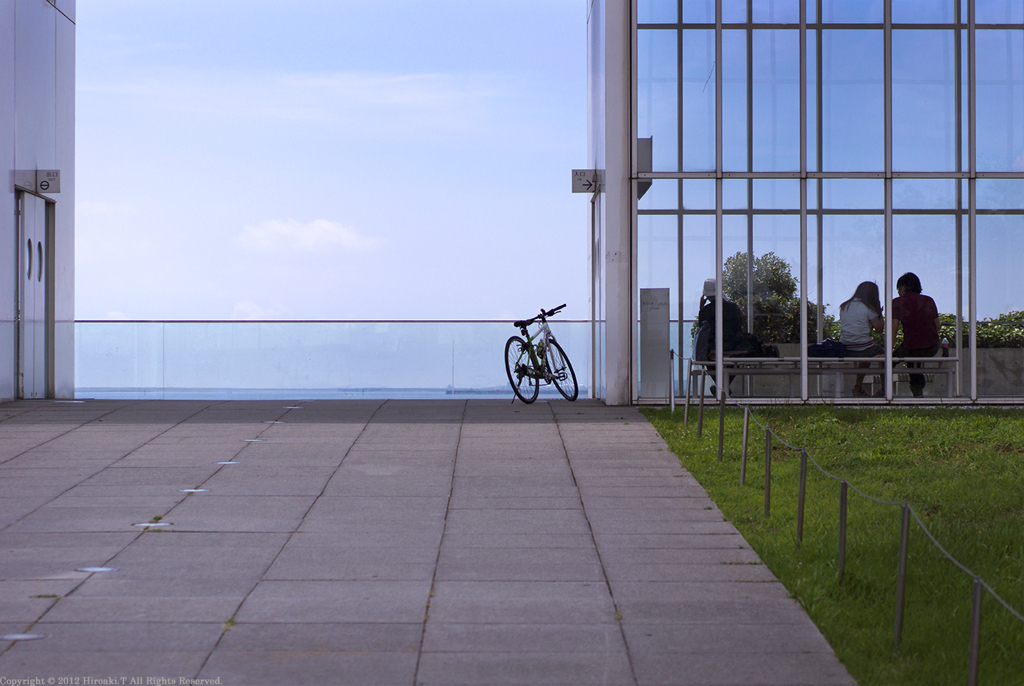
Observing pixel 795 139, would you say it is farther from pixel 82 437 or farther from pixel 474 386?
pixel 82 437

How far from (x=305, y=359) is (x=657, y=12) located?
7.11 metres

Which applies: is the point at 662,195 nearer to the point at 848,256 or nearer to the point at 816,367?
the point at 848,256

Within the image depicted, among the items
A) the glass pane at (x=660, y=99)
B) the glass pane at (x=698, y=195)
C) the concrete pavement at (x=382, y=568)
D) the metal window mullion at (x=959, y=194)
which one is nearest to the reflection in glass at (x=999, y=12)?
the metal window mullion at (x=959, y=194)

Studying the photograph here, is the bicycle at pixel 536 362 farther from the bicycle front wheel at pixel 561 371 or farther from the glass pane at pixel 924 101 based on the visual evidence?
the glass pane at pixel 924 101

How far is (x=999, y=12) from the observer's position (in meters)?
13.0

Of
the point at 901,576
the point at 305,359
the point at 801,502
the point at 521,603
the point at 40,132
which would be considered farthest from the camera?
the point at 305,359

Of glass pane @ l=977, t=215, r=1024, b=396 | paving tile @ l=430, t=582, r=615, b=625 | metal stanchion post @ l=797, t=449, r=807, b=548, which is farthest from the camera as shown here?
glass pane @ l=977, t=215, r=1024, b=396

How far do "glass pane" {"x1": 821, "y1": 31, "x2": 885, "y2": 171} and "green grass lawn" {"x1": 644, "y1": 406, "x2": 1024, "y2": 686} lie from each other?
345cm

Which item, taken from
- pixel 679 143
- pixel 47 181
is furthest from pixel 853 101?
pixel 47 181

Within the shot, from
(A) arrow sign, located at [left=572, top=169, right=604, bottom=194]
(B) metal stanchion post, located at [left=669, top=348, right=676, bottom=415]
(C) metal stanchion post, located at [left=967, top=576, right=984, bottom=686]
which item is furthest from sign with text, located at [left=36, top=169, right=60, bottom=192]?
(C) metal stanchion post, located at [left=967, top=576, right=984, bottom=686]

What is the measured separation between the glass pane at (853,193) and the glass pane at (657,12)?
8.79 feet

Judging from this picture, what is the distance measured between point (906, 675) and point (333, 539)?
126 inches

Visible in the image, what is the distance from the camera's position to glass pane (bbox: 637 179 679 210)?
1248 centimetres

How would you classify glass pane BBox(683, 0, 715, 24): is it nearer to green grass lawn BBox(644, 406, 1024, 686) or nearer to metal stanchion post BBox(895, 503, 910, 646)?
green grass lawn BBox(644, 406, 1024, 686)
